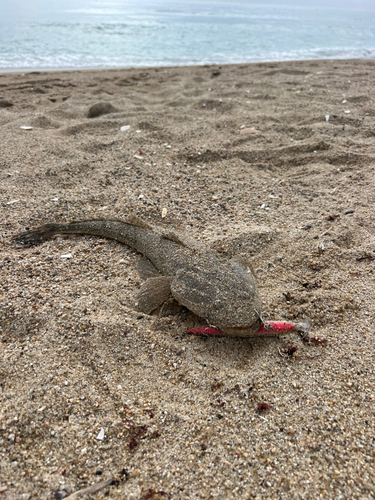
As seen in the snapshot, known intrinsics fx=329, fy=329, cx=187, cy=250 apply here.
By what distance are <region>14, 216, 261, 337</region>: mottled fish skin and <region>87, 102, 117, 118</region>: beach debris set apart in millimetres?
3687

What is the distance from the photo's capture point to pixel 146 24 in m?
19.5

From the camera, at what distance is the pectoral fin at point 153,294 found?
2762 millimetres

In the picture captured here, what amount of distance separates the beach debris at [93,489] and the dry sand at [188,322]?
0.09 feet

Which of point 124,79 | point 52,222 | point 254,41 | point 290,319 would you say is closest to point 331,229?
point 290,319

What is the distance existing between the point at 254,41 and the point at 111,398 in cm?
1717

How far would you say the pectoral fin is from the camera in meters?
2.76

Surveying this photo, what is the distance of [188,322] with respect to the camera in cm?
272

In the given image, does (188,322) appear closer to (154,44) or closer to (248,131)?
(248,131)

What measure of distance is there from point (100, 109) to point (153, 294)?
497 centimetres

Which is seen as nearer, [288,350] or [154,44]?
[288,350]

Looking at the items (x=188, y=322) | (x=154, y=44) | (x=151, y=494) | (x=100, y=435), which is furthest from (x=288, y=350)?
(x=154, y=44)

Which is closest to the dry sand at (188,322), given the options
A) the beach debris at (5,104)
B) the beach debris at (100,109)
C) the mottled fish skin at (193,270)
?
the mottled fish skin at (193,270)

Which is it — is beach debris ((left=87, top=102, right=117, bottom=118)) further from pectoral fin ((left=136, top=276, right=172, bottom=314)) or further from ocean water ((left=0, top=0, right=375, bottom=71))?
ocean water ((left=0, top=0, right=375, bottom=71))

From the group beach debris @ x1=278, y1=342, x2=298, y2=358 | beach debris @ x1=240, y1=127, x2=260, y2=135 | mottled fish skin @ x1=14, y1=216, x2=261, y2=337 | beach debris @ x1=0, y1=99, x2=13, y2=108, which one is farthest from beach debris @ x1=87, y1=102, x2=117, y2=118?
beach debris @ x1=278, y1=342, x2=298, y2=358
